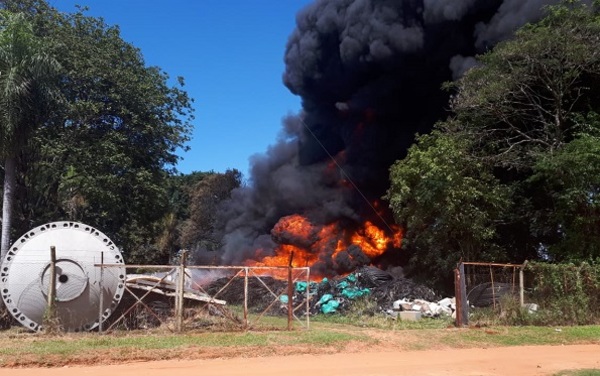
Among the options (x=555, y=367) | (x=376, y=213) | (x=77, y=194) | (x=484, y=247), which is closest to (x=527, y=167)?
(x=484, y=247)

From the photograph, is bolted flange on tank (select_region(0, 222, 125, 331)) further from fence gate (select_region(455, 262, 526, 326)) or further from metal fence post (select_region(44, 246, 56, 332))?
fence gate (select_region(455, 262, 526, 326))

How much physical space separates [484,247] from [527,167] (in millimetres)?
4371

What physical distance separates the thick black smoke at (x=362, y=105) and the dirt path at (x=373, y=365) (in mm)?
22052

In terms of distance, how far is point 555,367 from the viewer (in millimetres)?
11594

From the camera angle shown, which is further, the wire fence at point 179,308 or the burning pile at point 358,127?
the burning pile at point 358,127

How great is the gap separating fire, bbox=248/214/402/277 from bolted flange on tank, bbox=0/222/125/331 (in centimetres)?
2468

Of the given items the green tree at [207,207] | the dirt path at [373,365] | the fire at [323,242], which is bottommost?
the dirt path at [373,365]

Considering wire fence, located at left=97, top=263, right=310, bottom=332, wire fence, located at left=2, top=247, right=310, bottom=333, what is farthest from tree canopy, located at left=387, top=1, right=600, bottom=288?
wire fence, located at left=2, top=247, right=310, bottom=333

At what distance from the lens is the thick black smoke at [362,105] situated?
35094 millimetres

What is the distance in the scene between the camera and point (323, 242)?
138 ft

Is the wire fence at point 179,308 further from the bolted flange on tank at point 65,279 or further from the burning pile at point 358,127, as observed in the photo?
the burning pile at point 358,127

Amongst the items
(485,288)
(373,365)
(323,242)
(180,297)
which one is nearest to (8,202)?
(180,297)

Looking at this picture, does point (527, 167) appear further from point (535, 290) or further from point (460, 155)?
point (535, 290)

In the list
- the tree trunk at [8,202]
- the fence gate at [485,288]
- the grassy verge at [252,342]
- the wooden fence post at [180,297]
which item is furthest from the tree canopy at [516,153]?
the tree trunk at [8,202]
